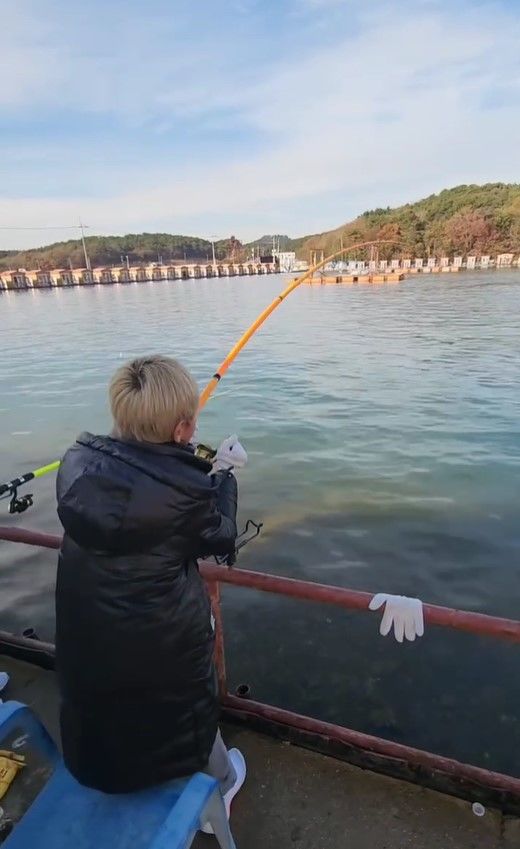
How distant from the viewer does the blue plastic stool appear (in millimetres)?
1759

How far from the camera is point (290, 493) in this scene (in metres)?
10.1

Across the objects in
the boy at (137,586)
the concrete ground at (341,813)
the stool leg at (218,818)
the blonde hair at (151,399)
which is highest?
the blonde hair at (151,399)

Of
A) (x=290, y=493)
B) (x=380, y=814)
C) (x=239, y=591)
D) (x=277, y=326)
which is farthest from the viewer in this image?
(x=277, y=326)

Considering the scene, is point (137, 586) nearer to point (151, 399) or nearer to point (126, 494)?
point (126, 494)

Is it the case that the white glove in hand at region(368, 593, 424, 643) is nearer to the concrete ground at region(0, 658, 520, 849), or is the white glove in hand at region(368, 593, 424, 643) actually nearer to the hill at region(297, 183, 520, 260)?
the concrete ground at region(0, 658, 520, 849)

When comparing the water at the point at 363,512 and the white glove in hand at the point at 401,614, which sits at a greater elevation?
the white glove in hand at the point at 401,614

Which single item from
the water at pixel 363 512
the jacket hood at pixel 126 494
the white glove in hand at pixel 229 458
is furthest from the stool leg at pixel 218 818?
the water at pixel 363 512

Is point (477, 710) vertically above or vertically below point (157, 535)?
below

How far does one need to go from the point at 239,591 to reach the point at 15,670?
3.71 metres

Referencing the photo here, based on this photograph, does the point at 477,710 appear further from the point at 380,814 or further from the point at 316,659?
the point at 380,814

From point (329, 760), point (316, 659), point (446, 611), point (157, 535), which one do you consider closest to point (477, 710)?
point (316, 659)

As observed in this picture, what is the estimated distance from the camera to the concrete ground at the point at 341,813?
2506 millimetres

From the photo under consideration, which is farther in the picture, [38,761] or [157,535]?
[38,761]

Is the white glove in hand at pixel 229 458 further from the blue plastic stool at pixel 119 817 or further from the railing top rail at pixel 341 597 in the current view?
the blue plastic stool at pixel 119 817
